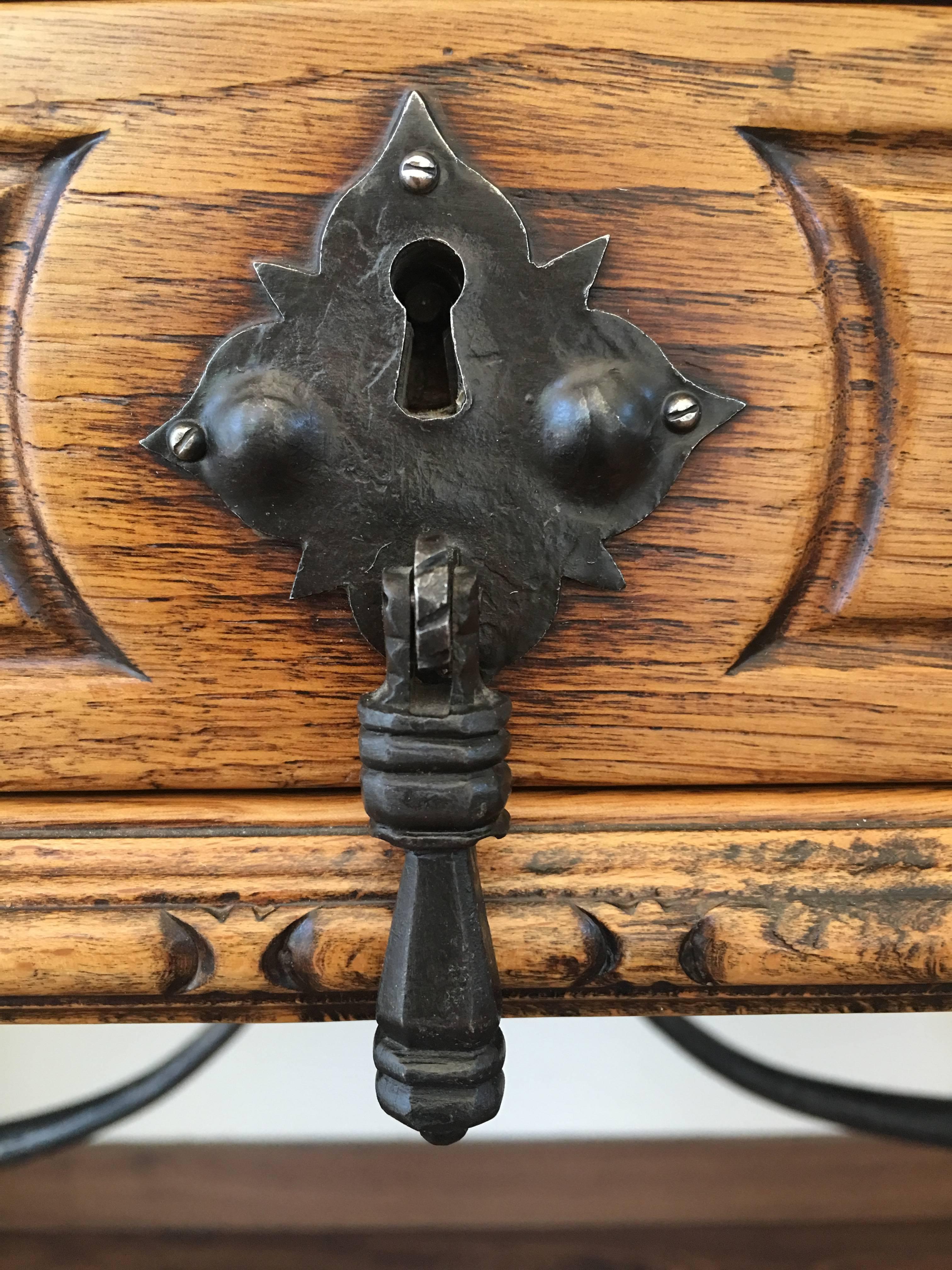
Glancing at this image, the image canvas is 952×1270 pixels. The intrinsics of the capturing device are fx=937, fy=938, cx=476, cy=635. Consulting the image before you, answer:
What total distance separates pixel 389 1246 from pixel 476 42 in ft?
2.15

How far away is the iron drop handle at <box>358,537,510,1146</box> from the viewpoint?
0.32m

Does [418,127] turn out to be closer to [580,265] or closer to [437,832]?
[580,265]

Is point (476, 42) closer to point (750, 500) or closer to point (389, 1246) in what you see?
point (750, 500)

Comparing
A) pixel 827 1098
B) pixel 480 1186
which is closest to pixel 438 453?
pixel 827 1098

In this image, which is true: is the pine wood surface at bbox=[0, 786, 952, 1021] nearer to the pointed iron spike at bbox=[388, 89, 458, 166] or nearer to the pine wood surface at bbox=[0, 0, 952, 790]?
the pine wood surface at bbox=[0, 0, 952, 790]

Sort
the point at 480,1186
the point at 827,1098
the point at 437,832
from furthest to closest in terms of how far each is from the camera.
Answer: the point at 480,1186 → the point at 827,1098 → the point at 437,832

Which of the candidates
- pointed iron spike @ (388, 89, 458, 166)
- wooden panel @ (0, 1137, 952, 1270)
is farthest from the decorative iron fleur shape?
wooden panel @ (0, 1137, 952, 1270)

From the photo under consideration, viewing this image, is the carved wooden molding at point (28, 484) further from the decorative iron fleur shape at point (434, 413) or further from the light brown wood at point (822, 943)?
the light brown wood at point (822, 943)

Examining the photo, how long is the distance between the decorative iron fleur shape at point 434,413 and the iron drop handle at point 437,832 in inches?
1.4

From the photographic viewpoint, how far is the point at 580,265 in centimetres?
34

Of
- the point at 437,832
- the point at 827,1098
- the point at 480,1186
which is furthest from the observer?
the point at 480,1186

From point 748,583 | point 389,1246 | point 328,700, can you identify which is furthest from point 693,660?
point 389,1246

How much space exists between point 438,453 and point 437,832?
14 centimetres

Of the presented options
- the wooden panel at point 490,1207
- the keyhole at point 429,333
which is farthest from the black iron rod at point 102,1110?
the keyhole at point 429,333
